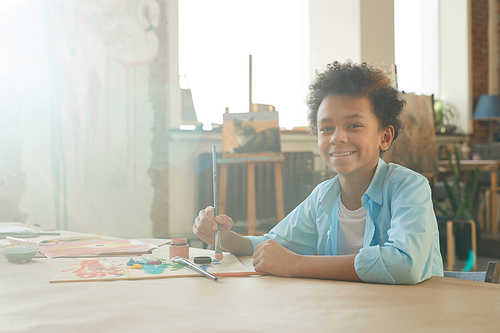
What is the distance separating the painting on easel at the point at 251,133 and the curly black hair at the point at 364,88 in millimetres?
2317

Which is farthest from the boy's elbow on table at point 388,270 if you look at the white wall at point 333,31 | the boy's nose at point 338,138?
the white wall at point 333,31

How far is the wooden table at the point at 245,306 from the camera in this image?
60 centimetres

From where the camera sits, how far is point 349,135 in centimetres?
116

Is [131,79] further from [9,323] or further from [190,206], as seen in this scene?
[9,323]

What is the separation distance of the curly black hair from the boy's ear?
1 cm

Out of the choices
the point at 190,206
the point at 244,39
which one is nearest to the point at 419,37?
the point at 244,39

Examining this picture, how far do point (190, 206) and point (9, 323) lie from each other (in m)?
3.62

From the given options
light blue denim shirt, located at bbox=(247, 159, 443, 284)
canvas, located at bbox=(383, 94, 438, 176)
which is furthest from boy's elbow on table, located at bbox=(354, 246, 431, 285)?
canvas, located at bbox=(383, 94, 438, 176)

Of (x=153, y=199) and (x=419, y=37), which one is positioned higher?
(x=419, y=37)

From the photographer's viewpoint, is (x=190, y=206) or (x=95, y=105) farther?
(x=190, y=206)

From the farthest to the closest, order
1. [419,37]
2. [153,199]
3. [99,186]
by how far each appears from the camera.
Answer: [419,37]
[153,199]
[99,186]

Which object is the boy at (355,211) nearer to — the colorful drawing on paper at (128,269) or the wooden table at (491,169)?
the colorful drawing on paper at (128,269)

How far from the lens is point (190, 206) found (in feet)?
13.9

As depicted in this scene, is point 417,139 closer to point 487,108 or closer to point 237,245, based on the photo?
point 487,108
